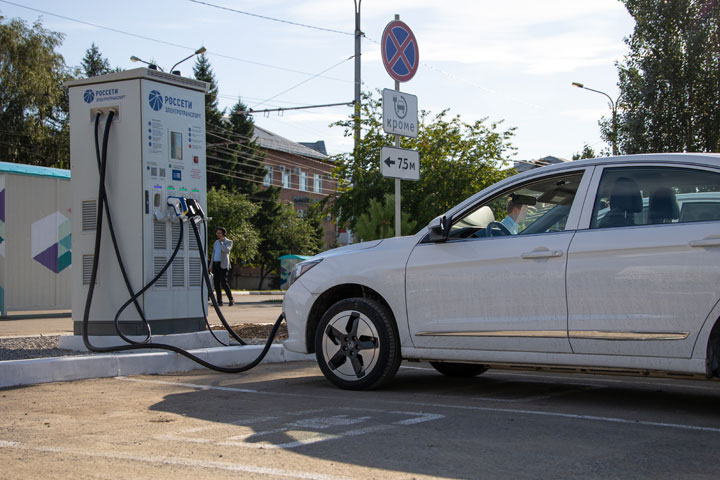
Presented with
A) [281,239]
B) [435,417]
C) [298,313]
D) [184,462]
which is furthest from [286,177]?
[184,462]

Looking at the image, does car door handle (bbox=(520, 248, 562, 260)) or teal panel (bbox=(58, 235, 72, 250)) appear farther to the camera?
teal panel (bbox=(58, 235, 72, 250))

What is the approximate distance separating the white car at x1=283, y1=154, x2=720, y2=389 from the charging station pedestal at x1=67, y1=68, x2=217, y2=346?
7.88ft

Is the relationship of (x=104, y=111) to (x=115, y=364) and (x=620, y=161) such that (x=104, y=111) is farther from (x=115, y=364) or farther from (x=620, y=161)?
(x=620, y=161)

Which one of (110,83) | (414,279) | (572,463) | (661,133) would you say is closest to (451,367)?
(414,279)

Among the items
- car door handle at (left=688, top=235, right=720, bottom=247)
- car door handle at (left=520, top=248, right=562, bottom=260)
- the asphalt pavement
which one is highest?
car door handle at (left=688, top=235, right=720, bottom=247)

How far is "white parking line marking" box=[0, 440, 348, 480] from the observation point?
3.83 metres

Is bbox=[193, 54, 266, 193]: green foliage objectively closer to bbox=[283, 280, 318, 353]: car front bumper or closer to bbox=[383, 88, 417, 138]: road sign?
bbox=[383, 88, 417, 138]: road sign

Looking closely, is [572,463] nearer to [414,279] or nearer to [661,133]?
[414,279]

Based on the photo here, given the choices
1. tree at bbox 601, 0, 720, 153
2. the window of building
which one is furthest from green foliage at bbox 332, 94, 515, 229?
the window of building

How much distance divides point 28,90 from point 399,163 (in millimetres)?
32747

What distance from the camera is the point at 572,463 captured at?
4.09 metres

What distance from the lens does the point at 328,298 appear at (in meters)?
7.01

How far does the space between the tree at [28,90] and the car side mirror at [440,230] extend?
35.1m

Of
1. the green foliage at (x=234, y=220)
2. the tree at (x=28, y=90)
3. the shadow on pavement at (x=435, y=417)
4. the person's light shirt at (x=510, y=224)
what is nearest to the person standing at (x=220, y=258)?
the shadow on pavement at (x=435, y=417)
